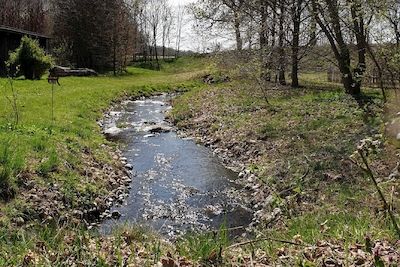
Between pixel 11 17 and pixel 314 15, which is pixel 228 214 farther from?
pixel 11 17

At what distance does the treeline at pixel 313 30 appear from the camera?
35.7 feet

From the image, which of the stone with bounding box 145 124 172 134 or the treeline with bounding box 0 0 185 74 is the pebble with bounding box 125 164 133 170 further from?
the treeline with bounding box 0 0 185 74

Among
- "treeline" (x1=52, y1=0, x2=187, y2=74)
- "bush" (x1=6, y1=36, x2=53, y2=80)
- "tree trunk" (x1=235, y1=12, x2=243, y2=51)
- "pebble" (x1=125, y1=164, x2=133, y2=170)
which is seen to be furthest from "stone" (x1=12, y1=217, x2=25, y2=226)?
"treeline" (x1=52, y1=0, x2=187, y2=74)

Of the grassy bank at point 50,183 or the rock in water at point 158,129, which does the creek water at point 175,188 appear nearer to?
the rock in water at point 158,129

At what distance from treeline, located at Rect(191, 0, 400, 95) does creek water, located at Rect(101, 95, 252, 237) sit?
4895 millimetres

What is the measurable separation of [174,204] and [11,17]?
4807 centimetres

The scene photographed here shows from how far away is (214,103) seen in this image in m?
20.2

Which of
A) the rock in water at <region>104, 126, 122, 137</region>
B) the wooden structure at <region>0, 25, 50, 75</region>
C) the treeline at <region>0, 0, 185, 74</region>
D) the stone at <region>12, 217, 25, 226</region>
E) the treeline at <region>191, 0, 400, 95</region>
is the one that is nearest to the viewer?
the stone at <region>12, 217, 25, 226</region>

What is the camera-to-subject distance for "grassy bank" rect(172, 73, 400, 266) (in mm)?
4320

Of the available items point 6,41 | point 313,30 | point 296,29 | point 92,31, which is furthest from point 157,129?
point 92,31

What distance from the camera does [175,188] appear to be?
9609mm

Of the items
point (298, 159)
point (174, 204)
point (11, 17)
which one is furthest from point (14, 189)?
point (11, 17)

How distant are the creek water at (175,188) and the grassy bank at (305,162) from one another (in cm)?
63

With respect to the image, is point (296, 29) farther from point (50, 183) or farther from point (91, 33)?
point (91, 33)
